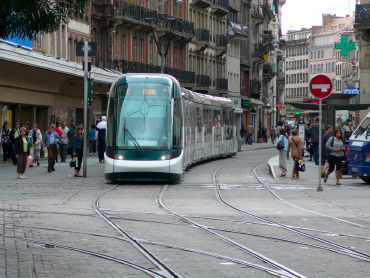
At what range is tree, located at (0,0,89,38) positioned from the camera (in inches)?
523

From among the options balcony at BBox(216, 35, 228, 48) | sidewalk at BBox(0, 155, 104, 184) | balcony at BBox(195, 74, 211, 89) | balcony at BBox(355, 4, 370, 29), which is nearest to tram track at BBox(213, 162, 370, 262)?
sidewalk at BBox(0, 155, 104, 184)

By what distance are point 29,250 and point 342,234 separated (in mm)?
4663

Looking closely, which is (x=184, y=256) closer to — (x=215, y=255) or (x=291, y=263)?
(x=215, y=255)

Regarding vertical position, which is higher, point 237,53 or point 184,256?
point 237,53

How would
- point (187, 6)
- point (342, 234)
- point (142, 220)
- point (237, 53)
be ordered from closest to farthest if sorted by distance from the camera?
point (342, 234), point (142, 220), point (187, 6), point (237, 53)

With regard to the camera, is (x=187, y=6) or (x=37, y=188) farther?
(x=187, y=6)

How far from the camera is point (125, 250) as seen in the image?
13.0 metres

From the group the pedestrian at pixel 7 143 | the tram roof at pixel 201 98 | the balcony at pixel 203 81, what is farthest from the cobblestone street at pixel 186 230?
the balcony at pixel 203 81

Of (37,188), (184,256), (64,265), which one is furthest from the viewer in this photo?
(37,188)

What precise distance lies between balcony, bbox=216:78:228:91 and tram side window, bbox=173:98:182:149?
202 feet

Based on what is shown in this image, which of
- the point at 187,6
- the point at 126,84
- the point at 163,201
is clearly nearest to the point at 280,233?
the point at 163,201

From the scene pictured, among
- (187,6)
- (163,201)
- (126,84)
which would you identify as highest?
(187,6)

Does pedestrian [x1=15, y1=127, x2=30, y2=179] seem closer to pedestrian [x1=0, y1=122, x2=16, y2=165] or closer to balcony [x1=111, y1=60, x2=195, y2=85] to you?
pedestrian [x1=0, y1=122, x2=16, y2=165]

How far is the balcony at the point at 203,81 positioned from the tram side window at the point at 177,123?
179 feet
